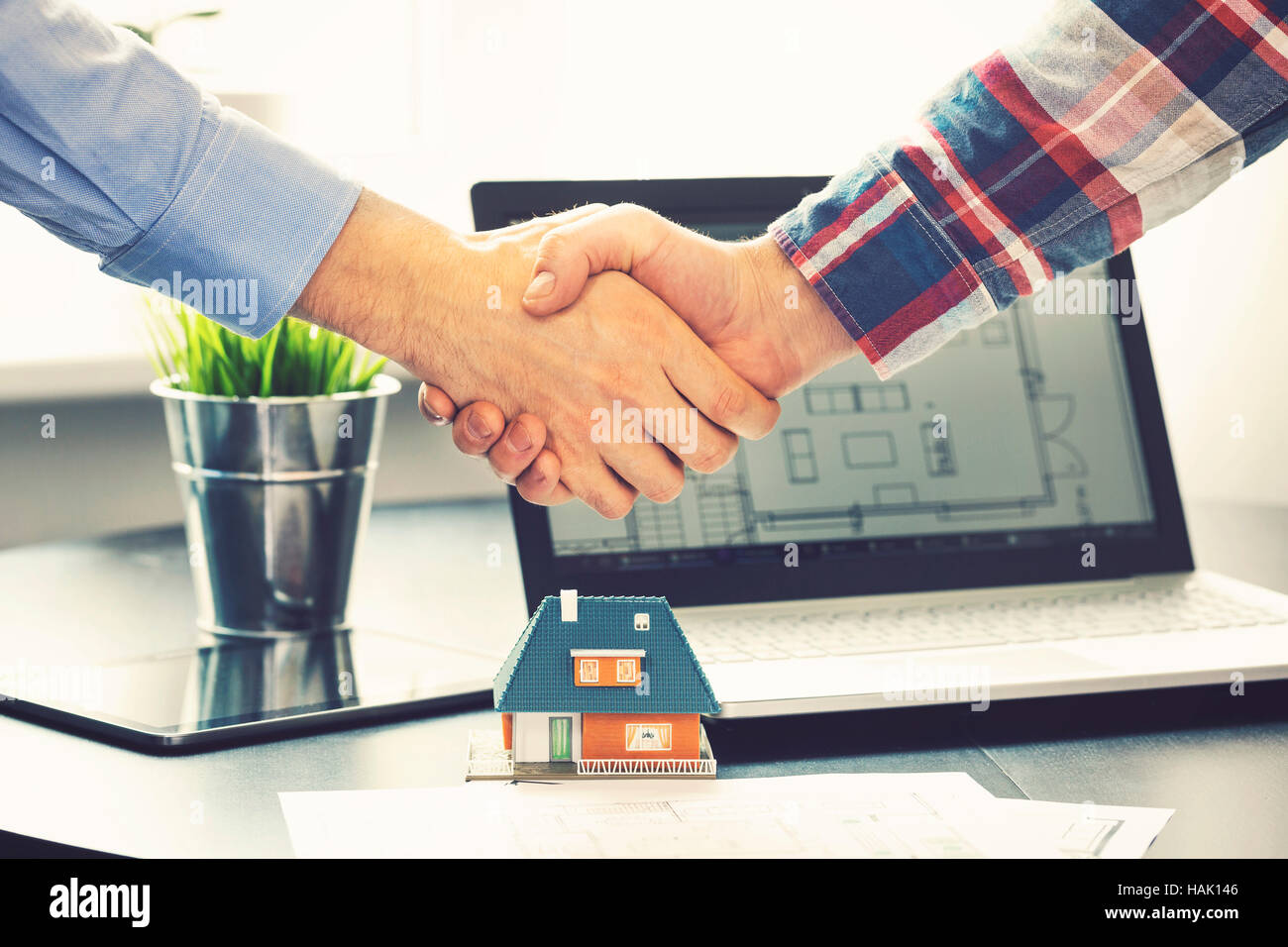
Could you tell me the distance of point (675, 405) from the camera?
96 cm

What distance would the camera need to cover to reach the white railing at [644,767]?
0.62 meters

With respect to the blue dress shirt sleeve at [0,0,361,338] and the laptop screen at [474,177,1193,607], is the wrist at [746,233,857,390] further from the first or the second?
the blue dress shirt sleeve at [0,0,361,338]

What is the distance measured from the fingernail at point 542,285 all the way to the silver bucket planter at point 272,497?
139 mm

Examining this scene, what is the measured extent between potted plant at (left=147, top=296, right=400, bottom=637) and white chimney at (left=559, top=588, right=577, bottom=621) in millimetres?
331

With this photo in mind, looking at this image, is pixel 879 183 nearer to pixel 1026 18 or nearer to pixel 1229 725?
pixel 1229 725

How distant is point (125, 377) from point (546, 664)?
834 millimetres

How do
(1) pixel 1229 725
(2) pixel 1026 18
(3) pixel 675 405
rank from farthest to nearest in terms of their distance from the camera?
(2) pixel 1026 18, (3) pixel 675 405, (1) pixel 1229 725

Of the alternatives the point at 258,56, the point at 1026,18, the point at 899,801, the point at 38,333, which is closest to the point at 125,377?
the point at 38,333

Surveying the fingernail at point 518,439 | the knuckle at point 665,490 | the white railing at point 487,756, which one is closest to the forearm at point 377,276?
the fingernail at point 518,439

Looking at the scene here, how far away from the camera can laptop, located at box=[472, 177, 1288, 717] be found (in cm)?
81

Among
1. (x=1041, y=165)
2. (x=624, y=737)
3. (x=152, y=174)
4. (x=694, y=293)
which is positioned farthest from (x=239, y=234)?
(x=1041, y=165)

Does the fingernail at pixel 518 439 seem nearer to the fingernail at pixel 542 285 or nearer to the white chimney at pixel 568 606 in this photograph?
the fingernail at pixel 542 285
